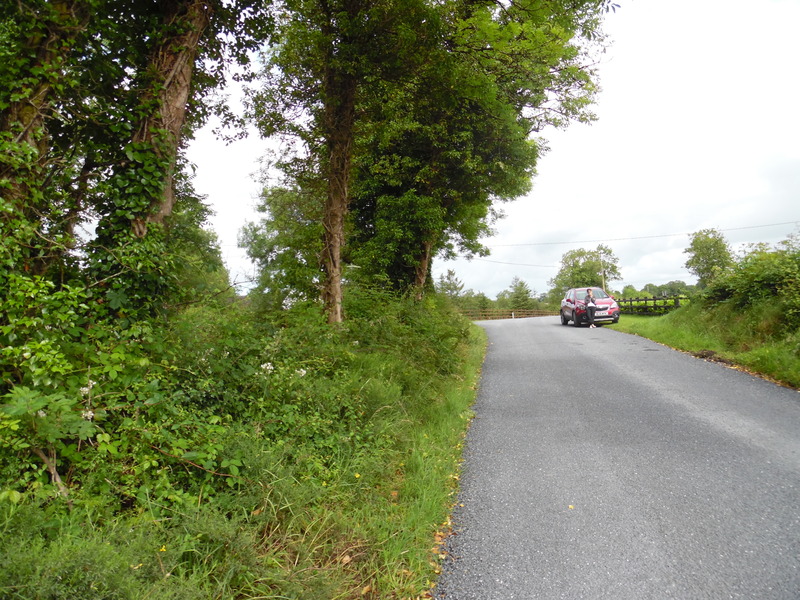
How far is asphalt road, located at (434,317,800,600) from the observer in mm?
2770

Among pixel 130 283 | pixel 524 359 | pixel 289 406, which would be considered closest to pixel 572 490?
pixel 289 406

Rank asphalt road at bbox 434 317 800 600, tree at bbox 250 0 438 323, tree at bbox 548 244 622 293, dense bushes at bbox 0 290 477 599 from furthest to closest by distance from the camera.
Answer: tree at bbox 548 244 622 293 < tree at bbox 250 0 438 323 < asphalt road at bbox 434 317 800 600 < dense bushes at bbox 0 290 477 599

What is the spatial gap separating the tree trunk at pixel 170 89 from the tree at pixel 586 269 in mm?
77417

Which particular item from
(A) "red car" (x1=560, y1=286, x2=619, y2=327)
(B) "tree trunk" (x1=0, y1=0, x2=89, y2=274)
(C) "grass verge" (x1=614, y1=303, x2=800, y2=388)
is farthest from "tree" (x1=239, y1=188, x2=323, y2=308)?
→ (A) "red car" (x1=560, y1=286, x2=619, y2=327)

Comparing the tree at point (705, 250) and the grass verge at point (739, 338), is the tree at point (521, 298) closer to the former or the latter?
the tree at point (705, 250)

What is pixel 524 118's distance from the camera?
1297 cm

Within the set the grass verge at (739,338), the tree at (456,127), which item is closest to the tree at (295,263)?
the tree at (456,127)

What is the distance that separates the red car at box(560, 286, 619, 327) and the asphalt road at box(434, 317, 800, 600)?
41.4ft

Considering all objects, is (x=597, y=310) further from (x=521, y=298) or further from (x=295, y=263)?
(x=521, y=298)

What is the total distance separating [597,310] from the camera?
19656 millimetres

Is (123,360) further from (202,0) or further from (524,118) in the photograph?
(524,118)

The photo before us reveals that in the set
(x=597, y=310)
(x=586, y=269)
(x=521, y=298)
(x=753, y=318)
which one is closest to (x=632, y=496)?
(x=753, y=318)

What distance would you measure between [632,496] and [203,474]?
3.49 metres

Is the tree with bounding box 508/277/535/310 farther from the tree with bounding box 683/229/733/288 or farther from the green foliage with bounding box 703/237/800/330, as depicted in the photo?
the green foliage with bounding box 703/237/800/330
